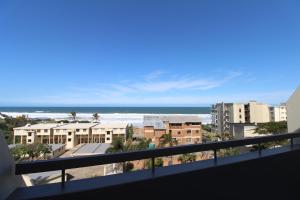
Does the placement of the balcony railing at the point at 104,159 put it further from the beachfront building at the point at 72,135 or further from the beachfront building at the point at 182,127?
the beachfront building at the point at 72,135

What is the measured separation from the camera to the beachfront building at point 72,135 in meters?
33.8

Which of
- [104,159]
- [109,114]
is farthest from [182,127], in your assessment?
[109,114]

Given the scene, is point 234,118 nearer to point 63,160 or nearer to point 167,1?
point 167,1

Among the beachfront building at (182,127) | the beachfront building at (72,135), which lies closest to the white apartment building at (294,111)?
the beachfront building at (182,127)

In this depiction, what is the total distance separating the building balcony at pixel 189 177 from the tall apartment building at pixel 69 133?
31.4m

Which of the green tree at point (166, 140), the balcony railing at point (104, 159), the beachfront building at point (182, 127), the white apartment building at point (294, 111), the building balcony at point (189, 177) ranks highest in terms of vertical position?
the white apartment building at point (294, 111)

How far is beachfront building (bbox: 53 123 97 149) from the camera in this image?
1332 inches

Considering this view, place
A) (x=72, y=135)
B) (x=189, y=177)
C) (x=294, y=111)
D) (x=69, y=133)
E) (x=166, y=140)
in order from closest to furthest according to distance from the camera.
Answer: (x=189, y=177), (x=294, y=111), (x=166, y=140), (x=72, y=135), (x=69, y=133)

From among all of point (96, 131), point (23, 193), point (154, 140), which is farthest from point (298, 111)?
point (96, 131)

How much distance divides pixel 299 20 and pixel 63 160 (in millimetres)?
9726

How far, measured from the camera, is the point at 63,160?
5.89 feet

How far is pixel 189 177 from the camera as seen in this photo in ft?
7.72

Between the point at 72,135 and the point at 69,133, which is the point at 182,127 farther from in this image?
the point at 69,133

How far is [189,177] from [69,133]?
113 ft
